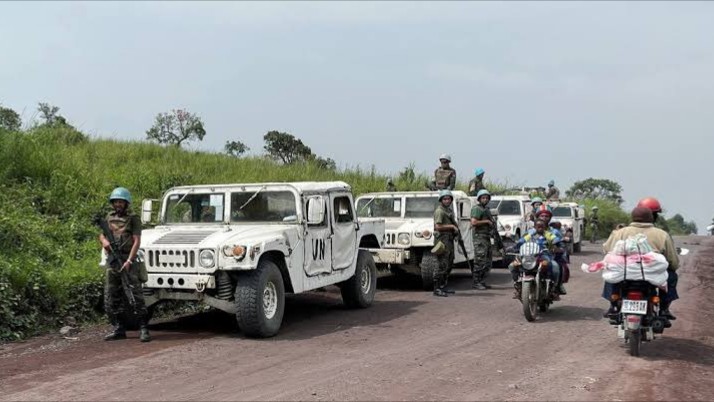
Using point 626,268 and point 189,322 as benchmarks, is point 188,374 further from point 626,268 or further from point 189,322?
point 626,268

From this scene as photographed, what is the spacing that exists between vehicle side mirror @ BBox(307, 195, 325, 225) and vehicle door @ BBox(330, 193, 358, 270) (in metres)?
0.83

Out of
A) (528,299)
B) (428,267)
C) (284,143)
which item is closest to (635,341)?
(528,299)

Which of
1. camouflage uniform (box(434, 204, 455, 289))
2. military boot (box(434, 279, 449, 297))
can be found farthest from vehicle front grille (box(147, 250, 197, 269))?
military boot (box(434, 279, 449, 297))

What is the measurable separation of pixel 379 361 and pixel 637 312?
2.62 m

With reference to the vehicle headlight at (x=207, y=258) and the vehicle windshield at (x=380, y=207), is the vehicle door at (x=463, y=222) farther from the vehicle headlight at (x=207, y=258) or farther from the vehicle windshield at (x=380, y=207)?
the vehicle headlight at (x=207, y=258)

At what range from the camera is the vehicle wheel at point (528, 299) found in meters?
9.09

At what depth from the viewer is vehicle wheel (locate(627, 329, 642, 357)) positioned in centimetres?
Answer: 702

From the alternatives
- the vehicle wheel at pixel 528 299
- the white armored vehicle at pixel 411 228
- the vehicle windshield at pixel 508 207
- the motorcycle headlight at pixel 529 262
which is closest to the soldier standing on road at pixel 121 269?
the vehicle wheel at pixel 528 299

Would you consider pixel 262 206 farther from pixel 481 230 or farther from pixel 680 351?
pixel 680 351

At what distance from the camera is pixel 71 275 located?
9.13 m

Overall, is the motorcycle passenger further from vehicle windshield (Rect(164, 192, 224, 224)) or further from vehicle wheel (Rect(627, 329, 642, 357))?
vehicle windshield (Rect(164, 192, 224, 224))

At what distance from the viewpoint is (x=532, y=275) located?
930 cm

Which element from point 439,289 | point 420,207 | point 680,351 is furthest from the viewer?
point 420,207

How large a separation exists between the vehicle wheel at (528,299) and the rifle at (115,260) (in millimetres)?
4924
